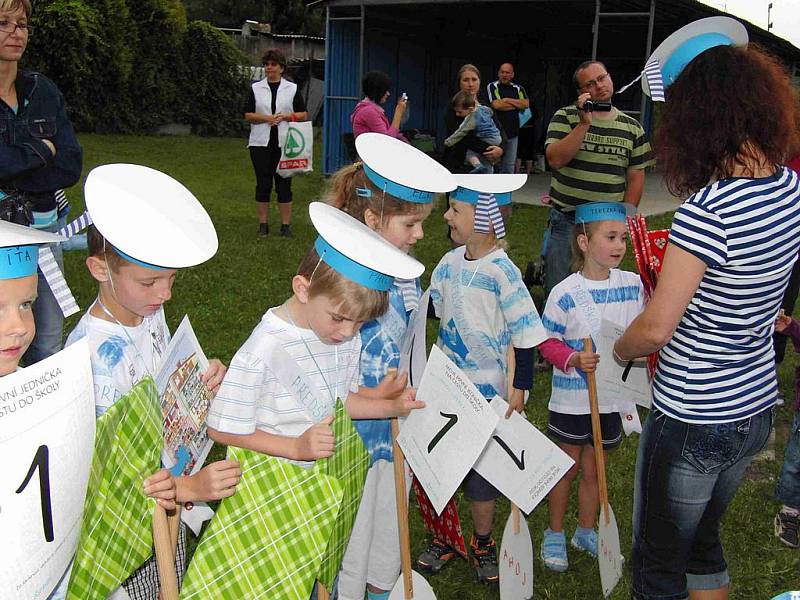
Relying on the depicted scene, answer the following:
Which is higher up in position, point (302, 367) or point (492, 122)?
point (302, 367)

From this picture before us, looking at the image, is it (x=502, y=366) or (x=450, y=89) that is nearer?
(x=502, y=366)

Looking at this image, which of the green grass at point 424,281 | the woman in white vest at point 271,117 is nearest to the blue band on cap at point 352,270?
the green grass at point 424,281

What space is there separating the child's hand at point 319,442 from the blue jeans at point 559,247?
292cm

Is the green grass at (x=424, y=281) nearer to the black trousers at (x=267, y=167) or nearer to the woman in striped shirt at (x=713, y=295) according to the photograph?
the black trousers at (x=267, y=167)

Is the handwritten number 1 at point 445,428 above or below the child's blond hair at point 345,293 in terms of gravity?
below

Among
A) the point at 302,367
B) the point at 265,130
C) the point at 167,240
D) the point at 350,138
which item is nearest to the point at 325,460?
the point at 302,367

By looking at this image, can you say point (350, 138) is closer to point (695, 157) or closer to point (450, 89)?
point (450, 89)

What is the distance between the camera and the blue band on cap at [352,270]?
7.02 ft

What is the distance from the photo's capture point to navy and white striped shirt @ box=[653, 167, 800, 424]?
2057 millimetres

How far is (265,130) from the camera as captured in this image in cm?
846

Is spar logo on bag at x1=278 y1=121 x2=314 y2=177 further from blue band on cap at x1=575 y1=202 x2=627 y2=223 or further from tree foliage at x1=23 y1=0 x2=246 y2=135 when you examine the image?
tree foliage at x1=23 y1=0 x2=246 y2=135

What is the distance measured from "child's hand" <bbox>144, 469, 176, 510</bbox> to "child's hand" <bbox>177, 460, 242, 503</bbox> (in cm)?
10

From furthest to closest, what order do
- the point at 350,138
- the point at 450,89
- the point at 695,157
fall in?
1. the point at 450,89
2. the point at 350,138
3. the point at 695,157

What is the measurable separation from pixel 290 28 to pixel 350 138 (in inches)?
955
